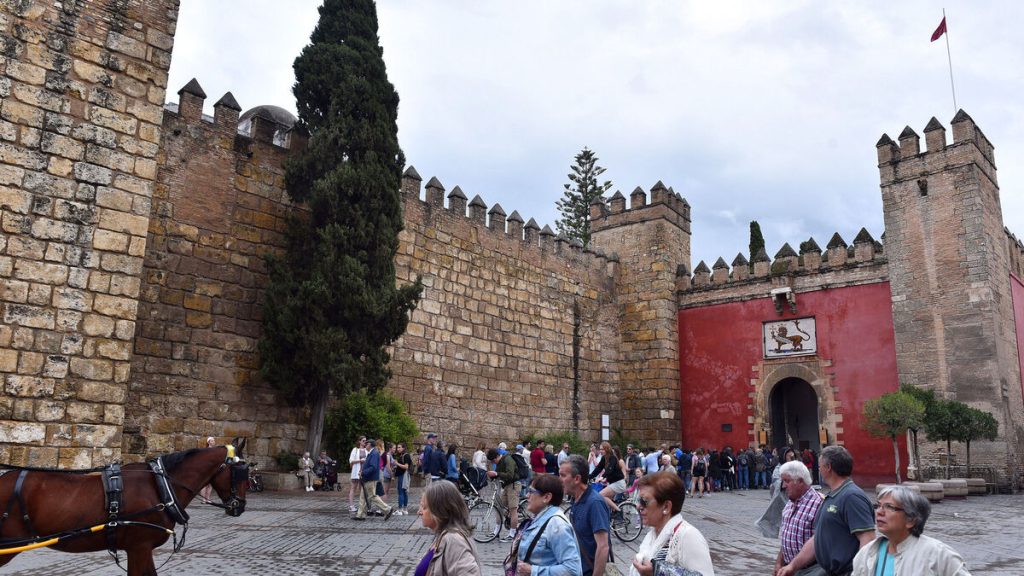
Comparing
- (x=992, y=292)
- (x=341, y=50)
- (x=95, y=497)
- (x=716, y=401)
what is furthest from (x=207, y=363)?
(x=992, y=292)

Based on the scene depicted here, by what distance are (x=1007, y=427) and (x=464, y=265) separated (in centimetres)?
1173

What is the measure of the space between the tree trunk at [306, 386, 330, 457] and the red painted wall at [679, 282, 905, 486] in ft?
36.5

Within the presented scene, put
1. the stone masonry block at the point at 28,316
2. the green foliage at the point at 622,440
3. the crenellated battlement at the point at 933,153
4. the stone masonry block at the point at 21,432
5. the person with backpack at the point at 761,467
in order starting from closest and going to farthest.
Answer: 1. the stone masonry block at the point at 21,432
2. the stone masonry block at the point at 28,316
3. the crenellated battlement at the point at 933,153
4. the person with backpack at the point at 761,467
5. the green foliage at the point at 622,440

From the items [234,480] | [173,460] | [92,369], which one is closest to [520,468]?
[234,480]

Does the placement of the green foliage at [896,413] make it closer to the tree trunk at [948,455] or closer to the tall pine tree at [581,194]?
the tree trunk at [948,455]

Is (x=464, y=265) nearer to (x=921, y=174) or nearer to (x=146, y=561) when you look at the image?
(x=921, y=174)

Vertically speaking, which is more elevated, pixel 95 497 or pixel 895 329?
pixel 895 329

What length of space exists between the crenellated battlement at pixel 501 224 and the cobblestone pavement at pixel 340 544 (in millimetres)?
6646

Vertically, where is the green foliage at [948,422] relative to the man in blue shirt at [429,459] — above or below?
above

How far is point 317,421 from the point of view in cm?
1148

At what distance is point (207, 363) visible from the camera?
36.2 ft

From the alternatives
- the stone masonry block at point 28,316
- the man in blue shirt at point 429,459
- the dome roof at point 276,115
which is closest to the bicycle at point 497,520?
the man in blue shirt at point 429,459

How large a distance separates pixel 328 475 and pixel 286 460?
0.71m

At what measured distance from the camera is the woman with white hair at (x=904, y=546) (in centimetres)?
239
